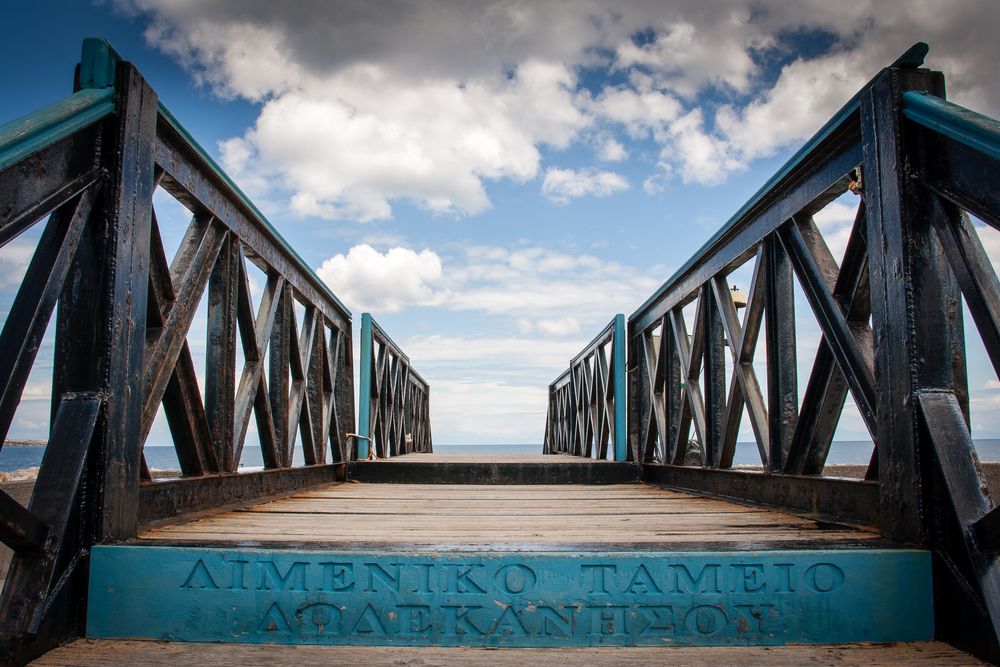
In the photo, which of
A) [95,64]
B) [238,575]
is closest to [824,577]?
[238,575]

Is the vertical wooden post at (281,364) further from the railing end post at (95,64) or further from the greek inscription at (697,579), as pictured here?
the greek inscription at (697,579)

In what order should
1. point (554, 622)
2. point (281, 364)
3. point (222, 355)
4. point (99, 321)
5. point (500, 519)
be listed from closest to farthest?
point (554, 622) → point (99, 321) → point (500, 519) → point (222, 355) → point (281, 364)

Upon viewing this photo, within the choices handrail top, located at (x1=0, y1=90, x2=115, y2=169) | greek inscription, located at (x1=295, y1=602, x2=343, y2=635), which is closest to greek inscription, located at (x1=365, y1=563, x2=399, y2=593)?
greek inscription, located at (x1=295, y1=602, x2=343, y2=635)

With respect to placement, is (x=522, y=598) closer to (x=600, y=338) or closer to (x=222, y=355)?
(x=222, y=355)

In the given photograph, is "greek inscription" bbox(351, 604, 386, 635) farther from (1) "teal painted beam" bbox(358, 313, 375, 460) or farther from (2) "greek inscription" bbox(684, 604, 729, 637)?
(1) "teal painted beam" bbox(358, 313, 375, 460)

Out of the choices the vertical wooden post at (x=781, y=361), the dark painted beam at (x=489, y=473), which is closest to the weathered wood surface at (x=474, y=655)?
the vertical wooden post at (x=781, y=361)

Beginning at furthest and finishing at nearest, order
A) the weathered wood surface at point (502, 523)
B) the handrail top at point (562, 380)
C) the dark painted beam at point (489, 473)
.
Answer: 1. the handrail top at point (562, 380)
2. the dark painted beam at point (489, 473)
3. the weathered wood surface at point (502, 523)

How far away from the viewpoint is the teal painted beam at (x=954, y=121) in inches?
74.6

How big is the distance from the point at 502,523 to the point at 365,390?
466 cm

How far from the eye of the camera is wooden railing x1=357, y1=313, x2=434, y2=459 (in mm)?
7383

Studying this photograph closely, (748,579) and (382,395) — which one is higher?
(382,395)

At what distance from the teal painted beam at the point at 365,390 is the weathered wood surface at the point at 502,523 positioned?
268 centimetres

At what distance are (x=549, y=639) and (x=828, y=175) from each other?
6.92 feet

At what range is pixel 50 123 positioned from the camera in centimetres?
201
